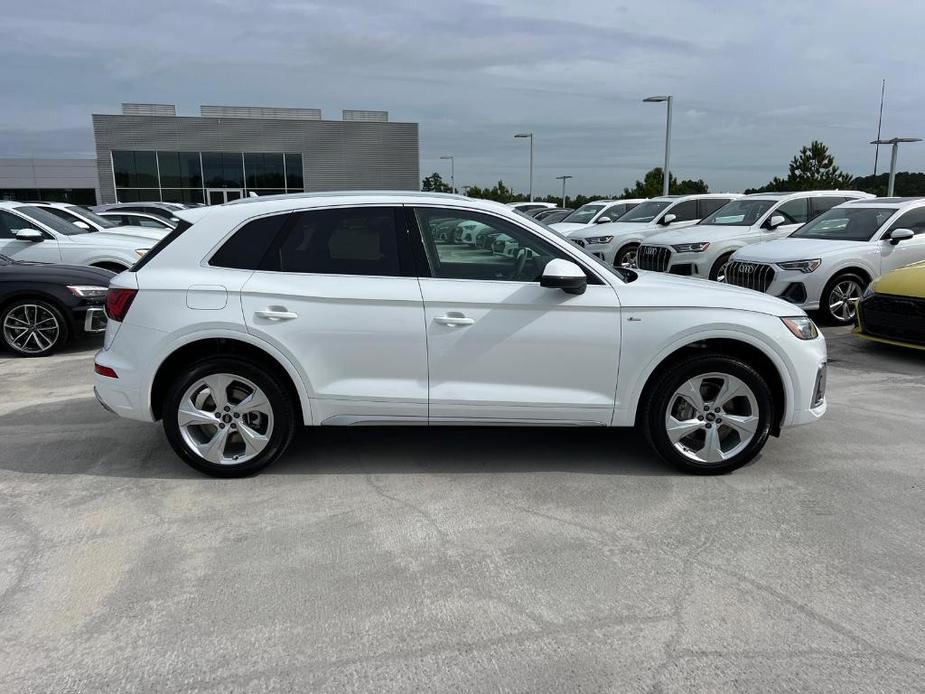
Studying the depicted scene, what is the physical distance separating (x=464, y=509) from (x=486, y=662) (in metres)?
1.34

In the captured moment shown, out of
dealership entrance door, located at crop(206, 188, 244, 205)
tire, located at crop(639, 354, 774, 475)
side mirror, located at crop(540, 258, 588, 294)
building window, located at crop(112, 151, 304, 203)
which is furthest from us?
dealership entrance door, located at crop(206, 188, 244, 205)

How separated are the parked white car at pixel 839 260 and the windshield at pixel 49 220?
9.93 metres

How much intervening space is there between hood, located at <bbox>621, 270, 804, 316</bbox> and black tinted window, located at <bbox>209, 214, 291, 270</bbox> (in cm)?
218

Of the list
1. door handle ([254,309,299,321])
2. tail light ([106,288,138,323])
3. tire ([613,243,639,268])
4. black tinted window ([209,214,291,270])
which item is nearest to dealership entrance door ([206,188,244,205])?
tire ([613,243,639,268])

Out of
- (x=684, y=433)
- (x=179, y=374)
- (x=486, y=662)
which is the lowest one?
(x=486, y=662)

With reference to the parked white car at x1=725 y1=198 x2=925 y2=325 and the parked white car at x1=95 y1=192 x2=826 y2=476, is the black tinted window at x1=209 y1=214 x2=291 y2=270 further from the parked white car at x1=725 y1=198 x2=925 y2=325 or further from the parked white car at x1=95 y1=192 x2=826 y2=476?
the parked white car at x1=725 y1=198 x2=925 y2=325

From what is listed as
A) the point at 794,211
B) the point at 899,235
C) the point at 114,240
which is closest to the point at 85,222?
the point at 114,240

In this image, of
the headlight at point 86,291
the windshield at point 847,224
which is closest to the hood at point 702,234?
the windshield at point 847,224

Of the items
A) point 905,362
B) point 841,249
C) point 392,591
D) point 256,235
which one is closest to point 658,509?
point 392,591

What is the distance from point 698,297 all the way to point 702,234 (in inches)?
335

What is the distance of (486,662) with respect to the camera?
2.66 metres

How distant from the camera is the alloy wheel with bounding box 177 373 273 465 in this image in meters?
4.24

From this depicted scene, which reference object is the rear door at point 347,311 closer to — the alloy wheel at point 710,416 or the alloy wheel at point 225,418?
the alloy wheel at point 225,418

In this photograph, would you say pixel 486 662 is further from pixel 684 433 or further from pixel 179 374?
pixel 179 374
